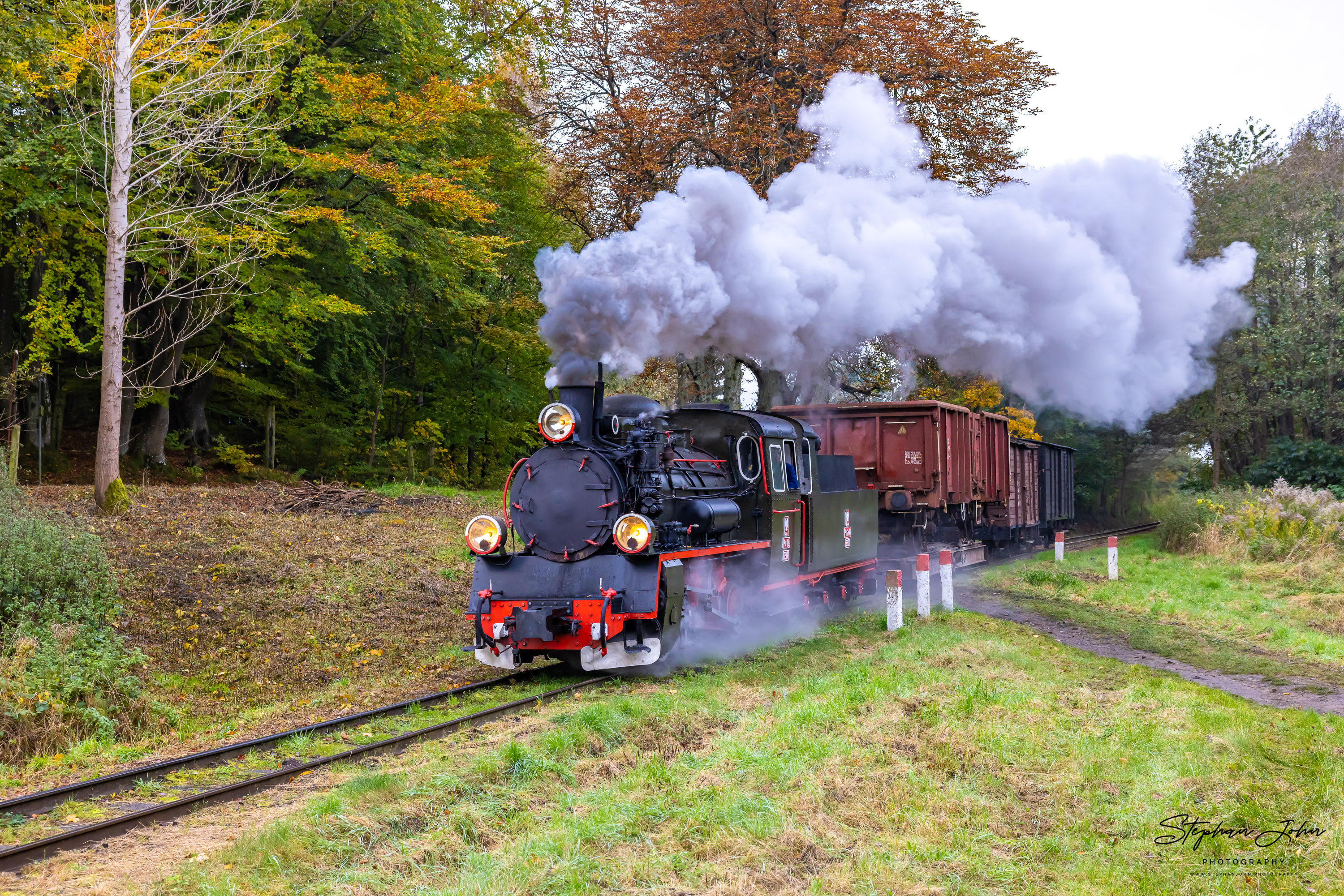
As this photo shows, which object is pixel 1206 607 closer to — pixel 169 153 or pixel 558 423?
pixel 558 423

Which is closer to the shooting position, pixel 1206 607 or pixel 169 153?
pixel 1206 607

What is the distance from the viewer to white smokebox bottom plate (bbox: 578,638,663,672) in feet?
27.3

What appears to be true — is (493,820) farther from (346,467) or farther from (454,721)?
(346,467)

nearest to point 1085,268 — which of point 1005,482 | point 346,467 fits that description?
point 1005,482

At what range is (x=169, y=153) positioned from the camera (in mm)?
14891

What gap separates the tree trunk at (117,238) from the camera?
11.9m

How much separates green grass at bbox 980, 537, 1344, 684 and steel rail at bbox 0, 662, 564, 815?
7580 mm

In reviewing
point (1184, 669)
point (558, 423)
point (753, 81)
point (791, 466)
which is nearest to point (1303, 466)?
point (753, 81)

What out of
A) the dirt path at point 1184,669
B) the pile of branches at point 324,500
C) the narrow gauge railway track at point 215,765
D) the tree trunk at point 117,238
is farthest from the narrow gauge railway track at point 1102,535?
the tree trunk at point 117,238

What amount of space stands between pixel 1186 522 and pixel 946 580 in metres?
11.0

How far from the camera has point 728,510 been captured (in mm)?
9773

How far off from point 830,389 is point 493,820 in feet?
66.3

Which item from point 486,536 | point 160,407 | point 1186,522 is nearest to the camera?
point 486,536

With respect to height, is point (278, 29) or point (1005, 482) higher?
point (278, 29)
